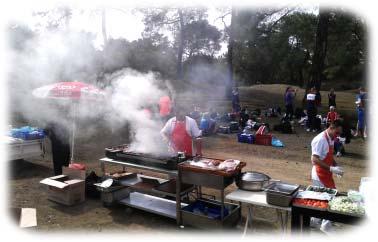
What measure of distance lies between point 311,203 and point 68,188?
4194 millimetres

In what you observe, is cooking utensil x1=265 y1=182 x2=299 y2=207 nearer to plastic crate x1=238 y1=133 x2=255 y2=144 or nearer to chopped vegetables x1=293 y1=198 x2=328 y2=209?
chopped vegetables x1=293 y1=198 x2=328 y2=209

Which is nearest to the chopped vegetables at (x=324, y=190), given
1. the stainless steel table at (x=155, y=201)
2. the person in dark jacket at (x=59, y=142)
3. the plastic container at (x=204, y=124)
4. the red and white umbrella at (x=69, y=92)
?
the stainless steel table at (x=155, y=201)

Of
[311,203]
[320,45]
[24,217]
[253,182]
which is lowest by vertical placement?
[24,217]

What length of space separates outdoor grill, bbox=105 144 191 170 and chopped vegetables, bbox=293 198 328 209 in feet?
6.32

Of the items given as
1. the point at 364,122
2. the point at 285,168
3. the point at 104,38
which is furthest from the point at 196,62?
the point at 285,168

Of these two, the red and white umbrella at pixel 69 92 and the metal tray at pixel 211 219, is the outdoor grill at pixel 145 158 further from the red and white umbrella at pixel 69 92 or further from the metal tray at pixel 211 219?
the red and white umbrella at pixel 69 92

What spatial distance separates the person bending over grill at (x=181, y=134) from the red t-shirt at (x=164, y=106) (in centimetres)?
405

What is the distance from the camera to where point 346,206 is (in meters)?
3.66

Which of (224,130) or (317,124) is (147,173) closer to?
(224,130)

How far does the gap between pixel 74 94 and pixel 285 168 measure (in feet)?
19.3

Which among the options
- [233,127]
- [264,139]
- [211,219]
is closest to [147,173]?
[211,219]

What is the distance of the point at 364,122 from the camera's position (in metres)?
13.5

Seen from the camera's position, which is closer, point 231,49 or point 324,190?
point 324,190

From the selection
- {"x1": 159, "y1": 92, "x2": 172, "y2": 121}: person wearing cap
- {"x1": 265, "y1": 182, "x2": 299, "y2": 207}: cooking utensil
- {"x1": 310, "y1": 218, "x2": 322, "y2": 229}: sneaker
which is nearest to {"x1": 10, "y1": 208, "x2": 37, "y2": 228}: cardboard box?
{"x1": 265, "y1": 182, "x2": 299, "y2": 207}: cooking utensil
